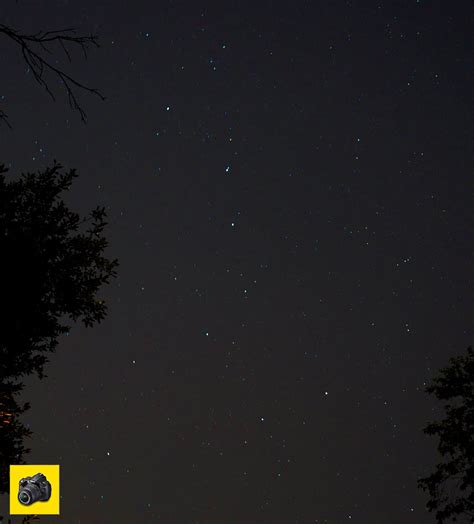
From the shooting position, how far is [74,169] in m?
10.2

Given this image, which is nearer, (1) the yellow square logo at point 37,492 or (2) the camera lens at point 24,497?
(1) the yellow square logo at point 37,492

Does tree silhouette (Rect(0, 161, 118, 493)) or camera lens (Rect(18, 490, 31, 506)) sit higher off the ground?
tree silhouette (Rect(0, 161, 118, 493))

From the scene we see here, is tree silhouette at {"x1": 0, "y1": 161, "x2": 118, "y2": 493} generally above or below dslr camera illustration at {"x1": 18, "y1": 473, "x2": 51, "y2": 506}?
above

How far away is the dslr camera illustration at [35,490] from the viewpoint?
761 cm

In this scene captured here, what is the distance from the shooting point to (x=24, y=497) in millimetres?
7879

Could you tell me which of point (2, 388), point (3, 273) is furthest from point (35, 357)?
point (3, 273)

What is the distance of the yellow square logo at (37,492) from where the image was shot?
24.6 feet

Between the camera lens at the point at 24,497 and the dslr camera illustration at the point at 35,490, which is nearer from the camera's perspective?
the dslr camera illustration at the point at 35,490

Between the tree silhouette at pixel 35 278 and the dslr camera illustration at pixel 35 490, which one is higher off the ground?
the tree silhouette at pixel 35 278

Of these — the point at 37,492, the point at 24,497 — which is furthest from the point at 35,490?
the point at 24,497

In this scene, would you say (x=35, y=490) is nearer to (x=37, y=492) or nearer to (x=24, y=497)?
(x=37, y=492)

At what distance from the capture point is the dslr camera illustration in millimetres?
7605

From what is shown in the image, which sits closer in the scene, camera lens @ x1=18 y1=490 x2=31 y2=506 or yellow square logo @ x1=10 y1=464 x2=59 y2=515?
yellow square logo @ x1=10 y1=464 x2=59 y2=515

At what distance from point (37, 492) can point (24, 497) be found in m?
0.29
